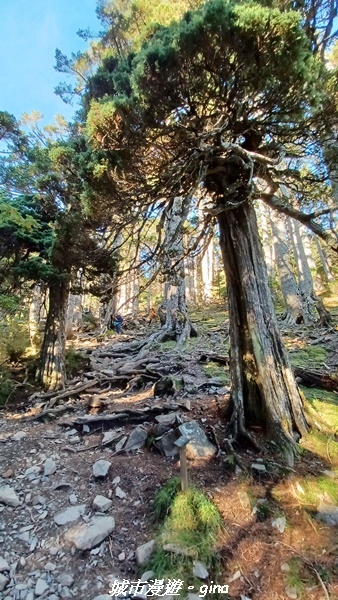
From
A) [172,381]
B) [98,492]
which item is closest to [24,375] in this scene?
[172,381]

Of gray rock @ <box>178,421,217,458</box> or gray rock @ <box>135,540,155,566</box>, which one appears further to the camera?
gray rock @ <box>178,421,217,458</box>

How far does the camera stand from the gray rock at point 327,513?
2.87 metres

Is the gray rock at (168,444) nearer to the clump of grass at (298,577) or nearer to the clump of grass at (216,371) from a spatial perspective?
the clump of grass at (298,577)

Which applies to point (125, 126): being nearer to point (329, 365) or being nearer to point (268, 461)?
point (268, 461)

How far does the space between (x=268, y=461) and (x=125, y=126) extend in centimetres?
413

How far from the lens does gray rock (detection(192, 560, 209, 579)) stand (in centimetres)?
250

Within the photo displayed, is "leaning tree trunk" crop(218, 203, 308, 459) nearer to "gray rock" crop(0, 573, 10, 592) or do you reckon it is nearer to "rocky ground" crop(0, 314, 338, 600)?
"rocky ground" crop(0, 314, 338, 600)

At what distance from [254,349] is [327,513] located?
1837 mm

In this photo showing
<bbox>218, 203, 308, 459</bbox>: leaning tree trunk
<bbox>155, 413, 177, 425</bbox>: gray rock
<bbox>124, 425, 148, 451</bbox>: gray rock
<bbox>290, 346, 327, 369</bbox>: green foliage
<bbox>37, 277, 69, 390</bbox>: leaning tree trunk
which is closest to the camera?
<bbox>218, 203, 308, 459</bbox>: leaning tree trunk

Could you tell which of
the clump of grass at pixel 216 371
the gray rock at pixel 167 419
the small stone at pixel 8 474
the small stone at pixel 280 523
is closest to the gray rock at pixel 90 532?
the small stone at pixel 8 474

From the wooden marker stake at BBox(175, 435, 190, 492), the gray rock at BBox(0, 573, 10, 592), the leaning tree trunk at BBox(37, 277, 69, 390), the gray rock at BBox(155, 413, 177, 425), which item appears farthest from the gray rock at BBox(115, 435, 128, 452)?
the leaning tree trunk at BBox(37, 277, 69, 390)

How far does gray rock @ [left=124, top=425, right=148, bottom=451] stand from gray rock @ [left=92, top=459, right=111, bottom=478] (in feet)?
1.20

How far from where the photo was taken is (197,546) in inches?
105

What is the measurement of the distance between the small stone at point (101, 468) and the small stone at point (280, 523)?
196 centimetres
